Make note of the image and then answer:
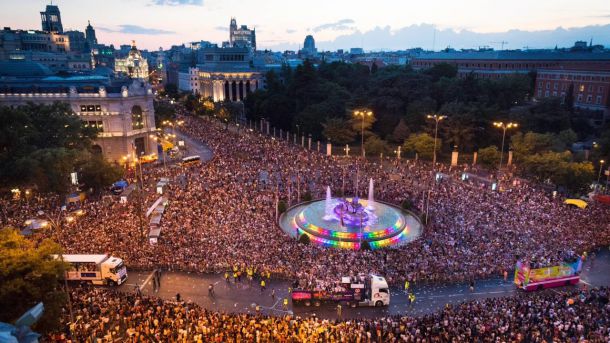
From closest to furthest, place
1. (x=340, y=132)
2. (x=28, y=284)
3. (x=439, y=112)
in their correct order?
(x=28, y=284) → (x=439, y=112) → (x=340, y=132)

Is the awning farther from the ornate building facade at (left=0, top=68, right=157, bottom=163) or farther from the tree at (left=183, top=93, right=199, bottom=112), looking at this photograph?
the tree at (left=183, top=93, right=199, bottom=112)

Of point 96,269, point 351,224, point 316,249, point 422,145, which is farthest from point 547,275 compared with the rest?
point 422,145

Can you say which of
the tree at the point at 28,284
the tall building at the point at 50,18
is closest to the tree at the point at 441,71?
the tree at the point at 28,284

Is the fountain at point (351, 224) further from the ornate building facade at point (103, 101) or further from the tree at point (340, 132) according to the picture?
the ornate building facade at point (103, 101)

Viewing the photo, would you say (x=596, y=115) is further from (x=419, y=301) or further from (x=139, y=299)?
(x=139, y=299)

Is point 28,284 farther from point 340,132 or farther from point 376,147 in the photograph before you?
point 340,132

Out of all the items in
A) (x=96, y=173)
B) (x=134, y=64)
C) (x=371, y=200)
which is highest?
(x=134, y=64)
